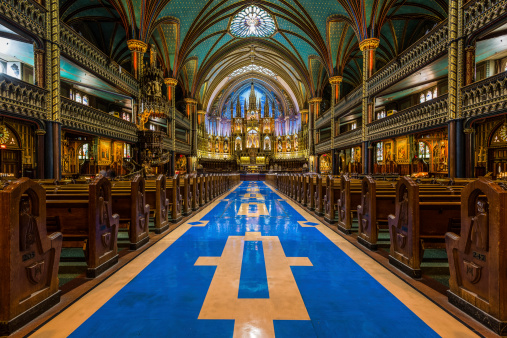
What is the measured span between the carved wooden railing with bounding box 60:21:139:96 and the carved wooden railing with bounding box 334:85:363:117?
49.6 ft

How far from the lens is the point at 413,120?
12.7 meters

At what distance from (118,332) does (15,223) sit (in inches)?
49.3

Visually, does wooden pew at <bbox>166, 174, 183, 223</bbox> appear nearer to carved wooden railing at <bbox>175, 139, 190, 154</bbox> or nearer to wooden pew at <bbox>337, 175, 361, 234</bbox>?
wooden pew at <bbox>337, 175, 361, 234</bbox>

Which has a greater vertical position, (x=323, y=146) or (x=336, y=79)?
(x=336, y=79)

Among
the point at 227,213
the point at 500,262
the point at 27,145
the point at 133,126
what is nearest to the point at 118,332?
the point at 500,262

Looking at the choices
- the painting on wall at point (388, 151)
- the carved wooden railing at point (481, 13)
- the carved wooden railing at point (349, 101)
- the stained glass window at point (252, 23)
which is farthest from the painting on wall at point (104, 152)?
the painting on wall at point (388, 151)

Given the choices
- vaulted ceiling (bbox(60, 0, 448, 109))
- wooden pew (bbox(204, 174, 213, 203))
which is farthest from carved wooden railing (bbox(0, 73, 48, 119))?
vaulted ceiling (bbox(60, 0, 448, 109))

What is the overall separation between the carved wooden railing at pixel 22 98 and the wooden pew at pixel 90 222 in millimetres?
7175

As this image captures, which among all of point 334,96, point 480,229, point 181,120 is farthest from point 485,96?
point 181,120

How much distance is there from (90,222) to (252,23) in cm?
2778

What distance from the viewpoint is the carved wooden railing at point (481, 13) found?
8.05 metres

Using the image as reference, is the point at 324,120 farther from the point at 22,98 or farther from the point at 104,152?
the point at 22,98

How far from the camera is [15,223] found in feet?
7.04

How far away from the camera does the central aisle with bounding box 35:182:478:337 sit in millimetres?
2260
